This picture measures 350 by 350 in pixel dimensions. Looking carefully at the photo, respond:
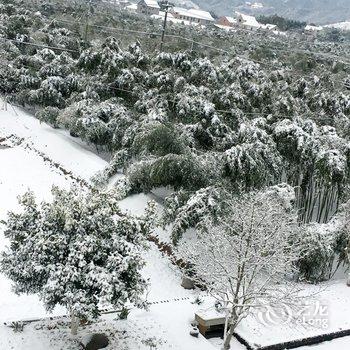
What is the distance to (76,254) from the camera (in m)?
13.5

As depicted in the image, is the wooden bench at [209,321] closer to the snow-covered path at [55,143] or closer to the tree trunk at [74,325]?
the tree trunk at [74,325]

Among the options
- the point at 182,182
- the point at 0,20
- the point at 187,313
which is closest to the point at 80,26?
the point at 0,20

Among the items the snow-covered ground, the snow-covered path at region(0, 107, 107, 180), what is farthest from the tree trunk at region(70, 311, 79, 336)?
the snow-covered path at region(0, 107, 107, 180)

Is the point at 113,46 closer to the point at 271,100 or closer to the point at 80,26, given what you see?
the point at 271,100

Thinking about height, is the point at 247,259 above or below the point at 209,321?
above

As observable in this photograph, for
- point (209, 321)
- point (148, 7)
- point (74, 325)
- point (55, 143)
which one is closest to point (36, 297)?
point (74, 325)

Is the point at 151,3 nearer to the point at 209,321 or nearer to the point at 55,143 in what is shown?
the point at 55,143

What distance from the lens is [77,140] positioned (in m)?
35.9

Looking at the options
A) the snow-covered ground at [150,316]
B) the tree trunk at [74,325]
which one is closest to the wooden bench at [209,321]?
the snow-covered ground at [150,316]

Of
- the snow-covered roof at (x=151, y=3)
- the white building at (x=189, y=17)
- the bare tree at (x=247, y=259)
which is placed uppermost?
the snow-covered roof at (x=151, y=3)

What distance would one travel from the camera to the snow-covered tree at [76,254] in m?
13.3

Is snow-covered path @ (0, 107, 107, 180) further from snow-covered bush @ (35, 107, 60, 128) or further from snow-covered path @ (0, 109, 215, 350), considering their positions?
snow-covered bush @ (35, 107, 60, 128)

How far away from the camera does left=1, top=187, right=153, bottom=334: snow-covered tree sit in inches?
525

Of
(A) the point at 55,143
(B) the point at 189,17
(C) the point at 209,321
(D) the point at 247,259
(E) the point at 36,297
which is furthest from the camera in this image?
(B) the point at 189,17
